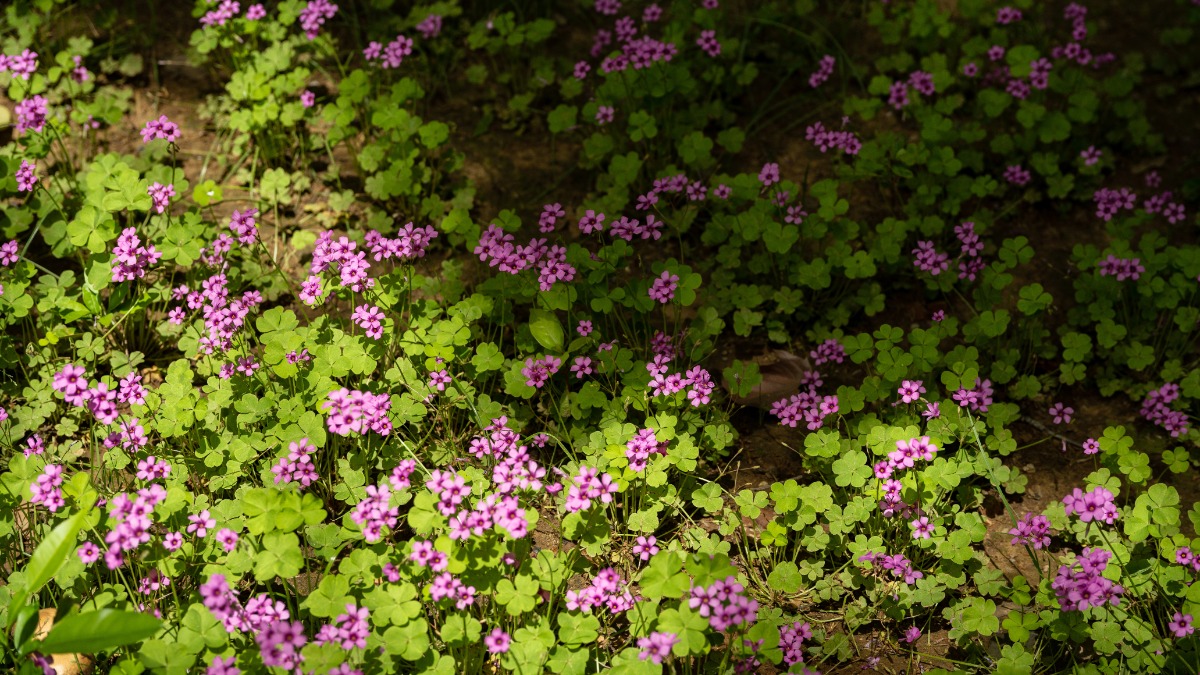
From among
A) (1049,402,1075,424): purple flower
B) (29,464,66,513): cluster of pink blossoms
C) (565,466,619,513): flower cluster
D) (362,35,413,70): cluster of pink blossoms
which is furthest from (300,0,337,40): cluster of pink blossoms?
(1049,402,1075,424): purple flower

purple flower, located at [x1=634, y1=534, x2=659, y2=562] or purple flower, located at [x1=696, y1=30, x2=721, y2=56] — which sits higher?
purple flower, located at [x1=696, y1=30, x2=721, y2=56]

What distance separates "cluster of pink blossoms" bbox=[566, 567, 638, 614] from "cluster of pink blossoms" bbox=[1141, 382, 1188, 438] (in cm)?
234

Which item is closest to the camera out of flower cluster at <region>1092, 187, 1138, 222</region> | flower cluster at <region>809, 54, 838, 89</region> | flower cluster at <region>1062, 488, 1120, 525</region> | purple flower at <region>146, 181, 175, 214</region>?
flower cluster at <region>1062, 488, 1120, 525</region>

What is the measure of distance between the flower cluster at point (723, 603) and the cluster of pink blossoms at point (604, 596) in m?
0.28

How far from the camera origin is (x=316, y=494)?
3750 mm

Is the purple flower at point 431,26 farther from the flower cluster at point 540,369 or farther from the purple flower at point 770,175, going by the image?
the flower cluster at point 540,369

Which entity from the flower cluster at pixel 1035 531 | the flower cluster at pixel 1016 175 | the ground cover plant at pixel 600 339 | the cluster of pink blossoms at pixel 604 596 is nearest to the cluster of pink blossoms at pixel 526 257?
the ground cover plant at pixel 600 339

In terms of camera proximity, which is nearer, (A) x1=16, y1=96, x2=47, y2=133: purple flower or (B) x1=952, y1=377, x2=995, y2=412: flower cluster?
(B) x1=952, y1=377, x2=995, y2=412: flower cluster

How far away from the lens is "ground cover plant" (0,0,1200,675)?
10.6 ft

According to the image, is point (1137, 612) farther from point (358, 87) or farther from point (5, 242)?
point (5, 242)

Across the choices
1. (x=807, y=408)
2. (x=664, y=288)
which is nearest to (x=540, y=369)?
(x=664, y=288)

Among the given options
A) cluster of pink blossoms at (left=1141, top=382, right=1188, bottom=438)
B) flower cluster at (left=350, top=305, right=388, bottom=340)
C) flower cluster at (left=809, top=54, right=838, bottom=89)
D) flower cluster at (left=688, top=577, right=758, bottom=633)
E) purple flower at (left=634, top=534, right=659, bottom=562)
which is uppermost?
flower cluster at (left=809, top=54, right=838, bottom=89)

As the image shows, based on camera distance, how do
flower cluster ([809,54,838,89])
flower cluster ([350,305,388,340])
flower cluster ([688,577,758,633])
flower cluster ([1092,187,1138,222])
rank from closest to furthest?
flower cluster ([688,577,758,633])
flower cluster ([350,305,388,340])
flower cluster ([1092,187,1138,222])
flower cluster ([809,54,838,89])

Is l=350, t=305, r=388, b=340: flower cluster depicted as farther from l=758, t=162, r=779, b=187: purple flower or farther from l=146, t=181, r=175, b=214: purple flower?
l=758, t=162, r=779, b=187: purple flower
